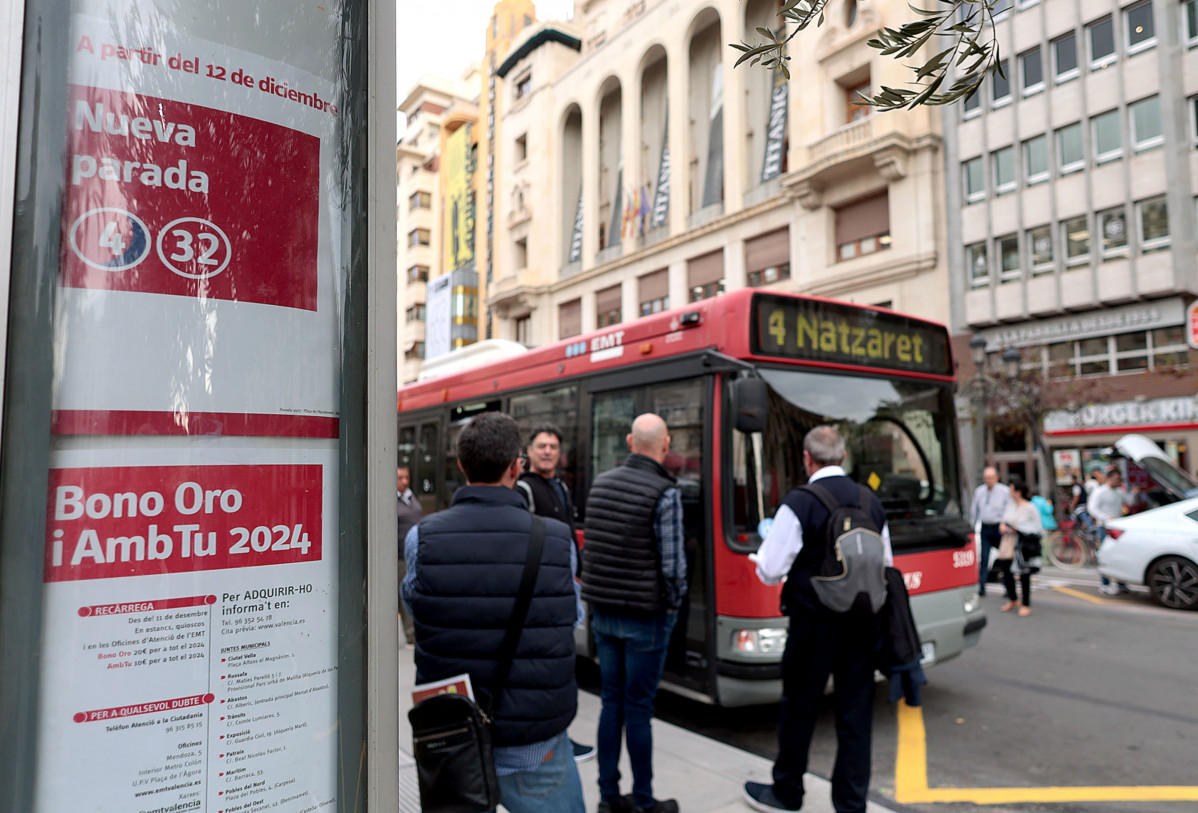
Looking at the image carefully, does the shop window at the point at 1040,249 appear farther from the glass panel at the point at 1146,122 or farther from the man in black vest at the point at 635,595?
the man in black vest at the point at 635,595

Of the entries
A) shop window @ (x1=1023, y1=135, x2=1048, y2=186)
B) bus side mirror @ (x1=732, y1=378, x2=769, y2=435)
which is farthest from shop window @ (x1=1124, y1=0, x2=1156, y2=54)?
bus side mirror @ (x1=732, y1=378, x2=769, y2=435)

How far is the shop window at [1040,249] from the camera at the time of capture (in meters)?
23.5

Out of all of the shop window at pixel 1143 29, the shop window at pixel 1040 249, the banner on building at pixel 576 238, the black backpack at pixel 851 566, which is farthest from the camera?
the banner on building at pixel 576 238

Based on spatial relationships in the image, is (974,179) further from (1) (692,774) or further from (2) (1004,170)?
(1) (692,774)

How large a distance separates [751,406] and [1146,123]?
2291 cm

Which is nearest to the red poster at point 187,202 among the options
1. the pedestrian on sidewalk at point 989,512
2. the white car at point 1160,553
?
the pedestrian on sidewalk at point 989,512

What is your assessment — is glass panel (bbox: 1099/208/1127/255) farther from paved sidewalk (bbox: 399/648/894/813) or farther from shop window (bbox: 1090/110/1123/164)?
paved sidewalk (bbox: 399/648/894/813)

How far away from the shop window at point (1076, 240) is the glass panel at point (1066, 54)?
4267 millimetres

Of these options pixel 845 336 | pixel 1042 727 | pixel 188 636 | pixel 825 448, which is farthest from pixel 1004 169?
pixel 188 636

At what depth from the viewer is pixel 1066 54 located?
23.1m

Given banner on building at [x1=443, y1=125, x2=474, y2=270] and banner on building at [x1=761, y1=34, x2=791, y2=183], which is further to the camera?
banner on building at [x1=443, y1=125, x2=474, y2=270]

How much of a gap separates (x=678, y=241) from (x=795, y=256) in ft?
15.6

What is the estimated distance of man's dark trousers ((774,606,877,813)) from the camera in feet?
11.9

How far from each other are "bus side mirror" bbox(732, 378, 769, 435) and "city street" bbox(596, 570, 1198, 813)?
2.00 metres
